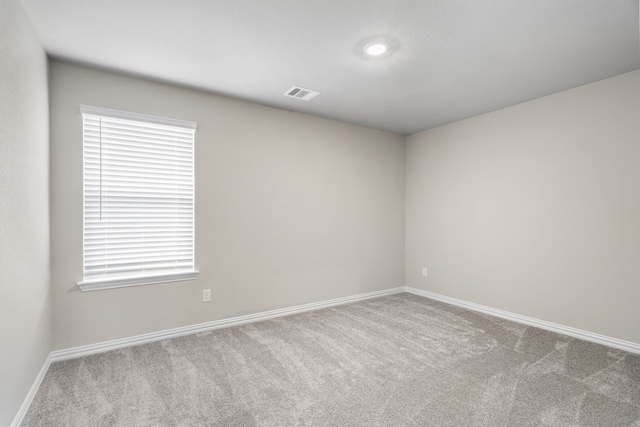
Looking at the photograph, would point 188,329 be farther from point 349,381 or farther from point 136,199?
point 349,381

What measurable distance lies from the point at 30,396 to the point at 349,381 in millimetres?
2050

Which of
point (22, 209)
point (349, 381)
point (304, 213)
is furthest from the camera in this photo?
point (304, 213)

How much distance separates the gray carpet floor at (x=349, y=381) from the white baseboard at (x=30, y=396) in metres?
0.03

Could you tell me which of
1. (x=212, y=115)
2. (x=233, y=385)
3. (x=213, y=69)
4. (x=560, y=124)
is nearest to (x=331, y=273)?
(x=233, y=385)

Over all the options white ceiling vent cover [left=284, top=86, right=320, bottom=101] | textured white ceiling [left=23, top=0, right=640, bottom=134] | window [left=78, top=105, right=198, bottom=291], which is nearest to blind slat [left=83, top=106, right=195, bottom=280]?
window [left=78, top=105, right=198, bottom=291]

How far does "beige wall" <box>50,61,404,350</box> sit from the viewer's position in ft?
8.21

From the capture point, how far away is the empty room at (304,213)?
186 cm

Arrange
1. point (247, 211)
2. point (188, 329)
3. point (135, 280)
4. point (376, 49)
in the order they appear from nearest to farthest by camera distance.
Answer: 1. point (376, 49)
2. point (135, 280)
3. point (188, 329)
4. point (247, 211)

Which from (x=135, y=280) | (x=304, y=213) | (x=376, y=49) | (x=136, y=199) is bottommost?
(x=135, y=280)

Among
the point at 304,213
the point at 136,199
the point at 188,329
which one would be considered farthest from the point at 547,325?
the point at 136,199

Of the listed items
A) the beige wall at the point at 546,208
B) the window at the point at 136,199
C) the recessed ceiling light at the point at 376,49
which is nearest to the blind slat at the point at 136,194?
the window at the point at 136,199

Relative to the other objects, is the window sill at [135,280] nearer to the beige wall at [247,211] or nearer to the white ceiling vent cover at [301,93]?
the beige wall at [247,211]

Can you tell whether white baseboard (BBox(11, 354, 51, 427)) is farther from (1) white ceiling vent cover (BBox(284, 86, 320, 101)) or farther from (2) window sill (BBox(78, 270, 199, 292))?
(1) white ceiling vent cover (BBox(284, 86, 320, 101))

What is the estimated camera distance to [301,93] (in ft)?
10.3
